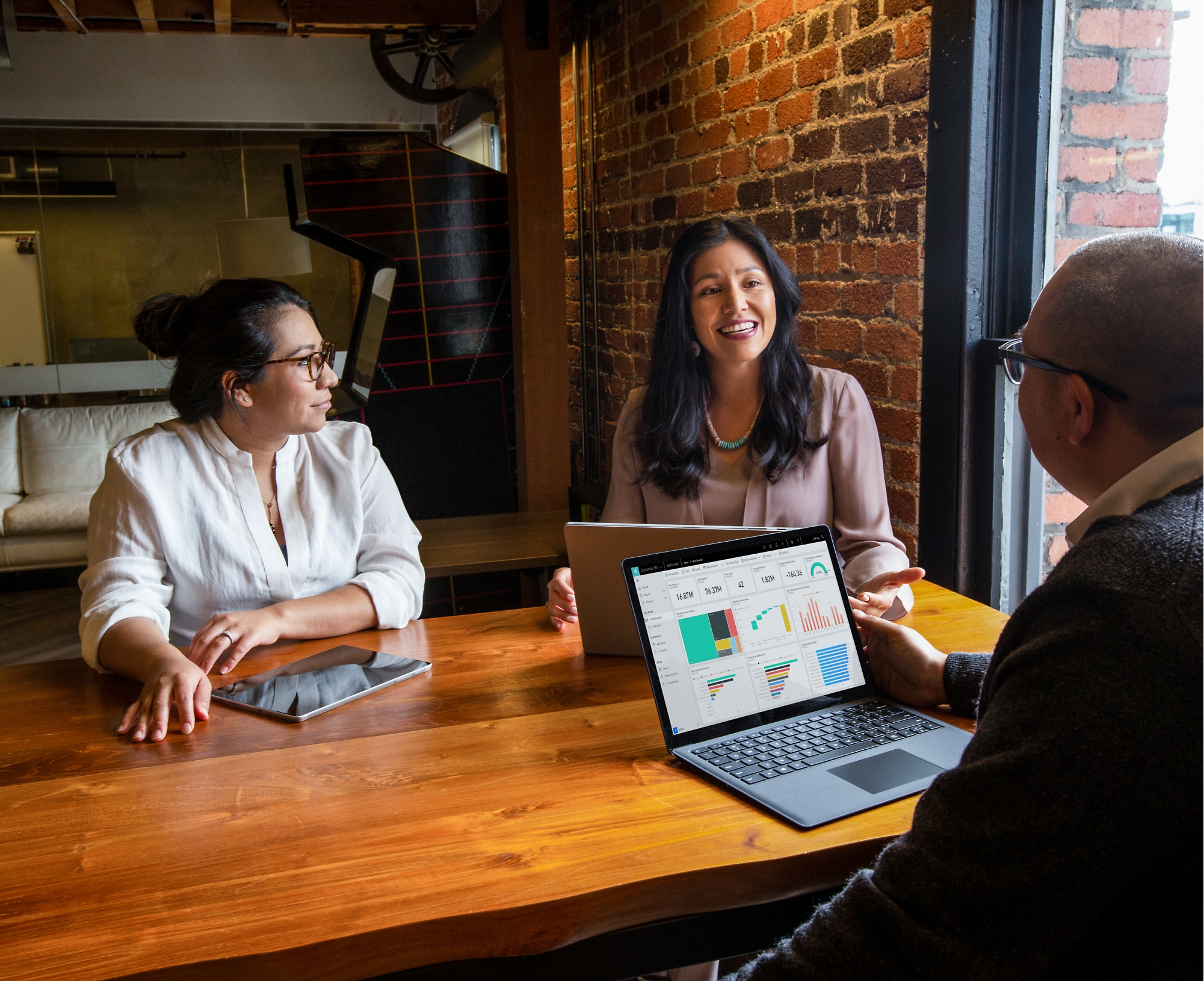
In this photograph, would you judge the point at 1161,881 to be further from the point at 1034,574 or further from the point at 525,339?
the point at 525,339

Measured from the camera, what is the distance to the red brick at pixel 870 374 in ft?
8.13

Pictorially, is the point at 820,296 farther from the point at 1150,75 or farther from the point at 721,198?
the point at 1150,75

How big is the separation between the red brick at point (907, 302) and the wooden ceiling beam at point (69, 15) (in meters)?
4.85

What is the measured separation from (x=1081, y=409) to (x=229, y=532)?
5.19 feet

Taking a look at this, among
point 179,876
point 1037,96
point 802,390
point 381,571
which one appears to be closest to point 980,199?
point 1037,96

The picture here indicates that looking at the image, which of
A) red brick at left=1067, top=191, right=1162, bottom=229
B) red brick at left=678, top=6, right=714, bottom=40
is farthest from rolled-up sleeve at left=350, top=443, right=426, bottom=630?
red brick at left=678, top=6, right=714, bottom=40

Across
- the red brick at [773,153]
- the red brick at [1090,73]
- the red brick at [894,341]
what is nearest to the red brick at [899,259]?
the red brick at [894,341]

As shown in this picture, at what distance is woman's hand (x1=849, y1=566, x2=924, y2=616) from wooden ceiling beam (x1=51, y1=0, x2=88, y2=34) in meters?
5.35

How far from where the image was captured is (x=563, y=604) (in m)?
1.87

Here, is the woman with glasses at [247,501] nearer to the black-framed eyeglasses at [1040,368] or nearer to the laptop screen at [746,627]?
the laptop screen at [746,627]

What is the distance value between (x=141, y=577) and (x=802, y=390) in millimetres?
1435

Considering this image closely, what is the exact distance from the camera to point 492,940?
1.02 metres

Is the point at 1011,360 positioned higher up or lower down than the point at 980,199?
lower down

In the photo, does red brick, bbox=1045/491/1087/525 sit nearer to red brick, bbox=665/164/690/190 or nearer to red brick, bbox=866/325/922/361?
red brick, bbox=866/325/922/361
